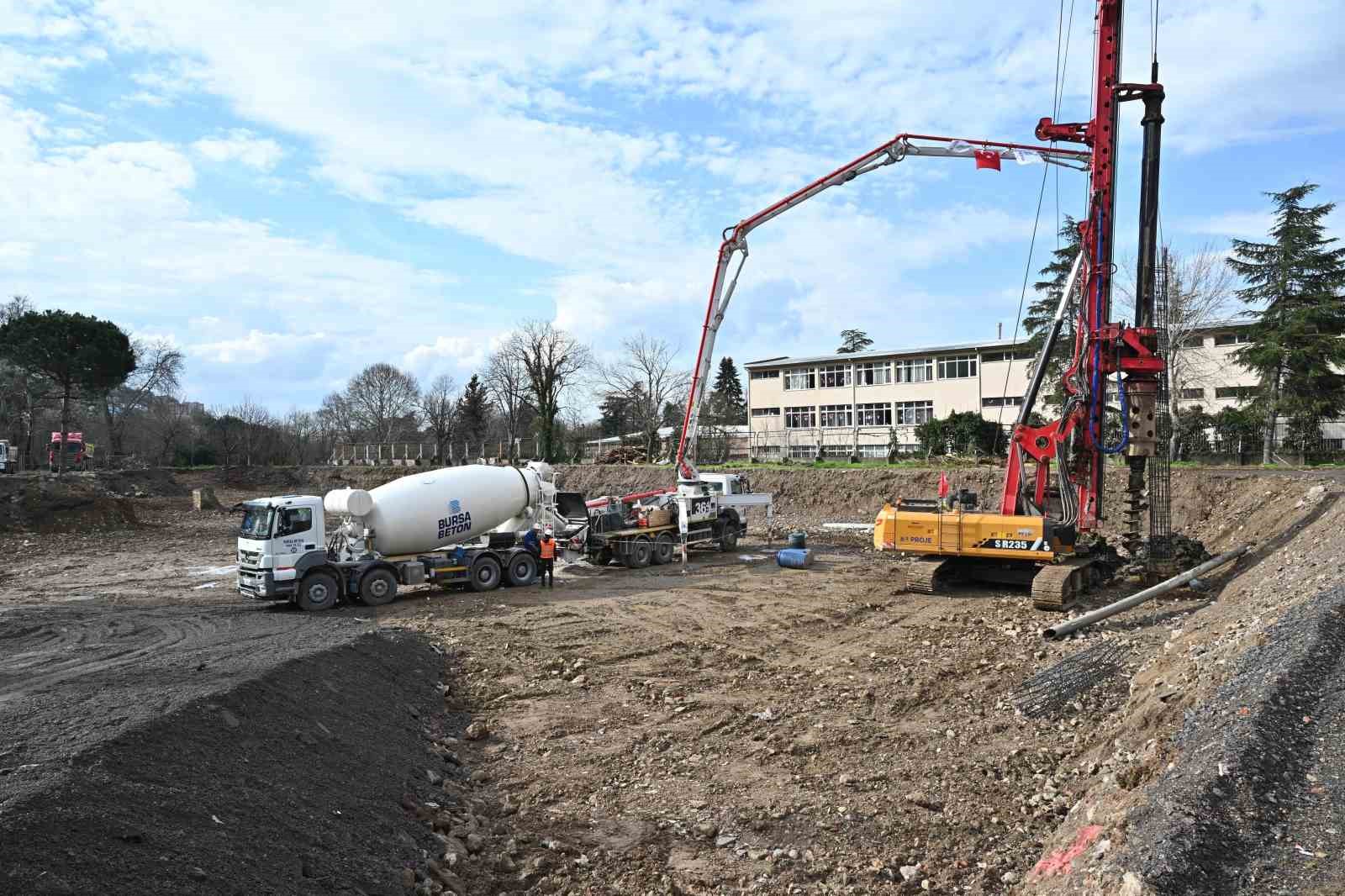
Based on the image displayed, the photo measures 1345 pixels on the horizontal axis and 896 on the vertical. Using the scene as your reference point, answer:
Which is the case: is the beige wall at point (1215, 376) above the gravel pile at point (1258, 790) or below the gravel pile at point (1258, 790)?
above

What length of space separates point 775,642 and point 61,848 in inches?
392

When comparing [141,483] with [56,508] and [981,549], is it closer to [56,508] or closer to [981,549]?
[56,508]

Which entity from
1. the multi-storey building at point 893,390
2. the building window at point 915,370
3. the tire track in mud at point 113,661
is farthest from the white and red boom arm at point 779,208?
the building window at point 915,370

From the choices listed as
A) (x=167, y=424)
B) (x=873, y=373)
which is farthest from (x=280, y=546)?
(x=167, y=424)

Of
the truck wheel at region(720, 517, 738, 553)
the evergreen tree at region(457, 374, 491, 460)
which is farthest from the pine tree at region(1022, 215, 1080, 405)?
the evergreen tree at region(457, 374, 491, 460)

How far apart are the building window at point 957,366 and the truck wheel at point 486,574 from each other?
3824 centimetres

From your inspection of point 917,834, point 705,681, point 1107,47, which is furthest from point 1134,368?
point 917,834

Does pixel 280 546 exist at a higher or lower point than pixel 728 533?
higher

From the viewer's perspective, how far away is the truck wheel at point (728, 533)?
24844 millimetres

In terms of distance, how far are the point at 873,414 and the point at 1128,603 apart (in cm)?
4172

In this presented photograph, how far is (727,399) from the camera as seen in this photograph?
78812 millimetres

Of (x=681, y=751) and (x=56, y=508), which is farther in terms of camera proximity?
(x=56, y=508)

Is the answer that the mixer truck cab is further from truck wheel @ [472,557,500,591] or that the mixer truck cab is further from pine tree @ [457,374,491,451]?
pine tree @ [457,374,491,451]

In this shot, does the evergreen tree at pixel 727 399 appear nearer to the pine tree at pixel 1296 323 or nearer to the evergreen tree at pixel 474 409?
the evergreen tree at pixel 474 409
